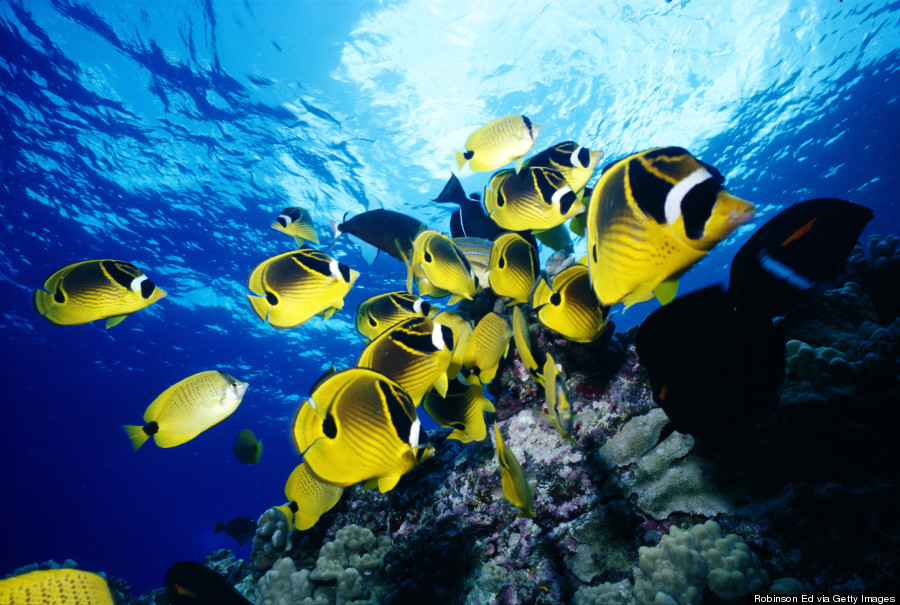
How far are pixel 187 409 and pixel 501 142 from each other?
3486 mm

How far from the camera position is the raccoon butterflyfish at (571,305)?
78.4 inches

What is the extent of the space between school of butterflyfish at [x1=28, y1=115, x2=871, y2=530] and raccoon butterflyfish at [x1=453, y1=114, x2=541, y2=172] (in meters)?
0.01

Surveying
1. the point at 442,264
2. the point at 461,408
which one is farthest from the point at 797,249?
the point at 461,408

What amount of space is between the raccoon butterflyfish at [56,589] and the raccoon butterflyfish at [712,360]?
2.33 m

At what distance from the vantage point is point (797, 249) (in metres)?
1.72

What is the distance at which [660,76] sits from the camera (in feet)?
42.4

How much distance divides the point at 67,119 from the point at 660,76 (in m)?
21.7

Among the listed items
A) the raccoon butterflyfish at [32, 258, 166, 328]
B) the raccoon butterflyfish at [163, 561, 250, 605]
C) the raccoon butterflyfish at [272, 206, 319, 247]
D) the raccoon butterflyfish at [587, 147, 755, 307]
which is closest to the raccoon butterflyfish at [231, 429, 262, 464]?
the raccoon butterflyfish at [32, 258, 166, 328]

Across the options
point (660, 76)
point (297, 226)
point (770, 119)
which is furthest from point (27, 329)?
point (770, 119)

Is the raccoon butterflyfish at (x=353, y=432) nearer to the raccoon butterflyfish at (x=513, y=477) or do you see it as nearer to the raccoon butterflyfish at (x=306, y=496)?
the raccoon butterflyfish at (x=513, y=477)

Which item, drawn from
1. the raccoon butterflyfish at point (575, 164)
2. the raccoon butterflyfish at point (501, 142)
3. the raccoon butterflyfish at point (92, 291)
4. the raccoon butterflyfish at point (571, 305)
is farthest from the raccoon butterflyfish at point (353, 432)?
the raccoon butterflyfish at point (92, 291)

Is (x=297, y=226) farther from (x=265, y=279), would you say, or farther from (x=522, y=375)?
(x=522, y=375)

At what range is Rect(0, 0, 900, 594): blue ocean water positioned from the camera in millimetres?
10906

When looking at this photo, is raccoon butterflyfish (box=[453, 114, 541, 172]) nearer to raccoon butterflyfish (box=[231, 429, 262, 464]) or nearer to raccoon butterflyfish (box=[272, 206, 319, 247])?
raccoon butterflyfish (box=[272, 206, 319, 247])
